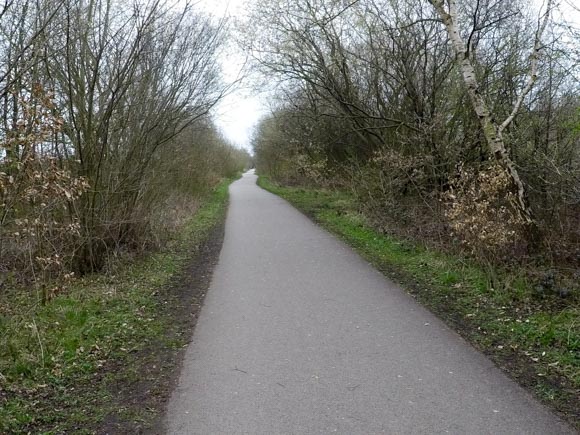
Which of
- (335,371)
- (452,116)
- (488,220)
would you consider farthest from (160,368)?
(452,116)

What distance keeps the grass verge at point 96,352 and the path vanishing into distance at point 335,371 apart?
29cm

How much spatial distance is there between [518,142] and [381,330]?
5.57 m

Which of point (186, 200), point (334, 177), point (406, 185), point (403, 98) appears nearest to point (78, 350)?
point (406, 185)

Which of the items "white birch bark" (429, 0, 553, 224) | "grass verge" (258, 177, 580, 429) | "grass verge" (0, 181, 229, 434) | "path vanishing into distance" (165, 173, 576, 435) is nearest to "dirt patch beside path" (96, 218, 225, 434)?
"grass verge" (0, 181, 229, 434)

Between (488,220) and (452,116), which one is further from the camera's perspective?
(452,116)

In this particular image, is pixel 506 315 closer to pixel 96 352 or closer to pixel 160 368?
pixel 160 368

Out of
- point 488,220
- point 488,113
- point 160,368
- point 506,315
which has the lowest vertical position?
point 160,368

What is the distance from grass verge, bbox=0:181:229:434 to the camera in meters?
4.09

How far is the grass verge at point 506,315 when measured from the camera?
4461 mm

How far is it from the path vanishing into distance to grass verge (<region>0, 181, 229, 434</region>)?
11.3 inches

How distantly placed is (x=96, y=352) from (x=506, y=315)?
15.2 feet

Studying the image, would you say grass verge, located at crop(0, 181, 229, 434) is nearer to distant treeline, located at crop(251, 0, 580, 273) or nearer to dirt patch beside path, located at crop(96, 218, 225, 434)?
dirt patch beside path, located at crop(96, 218, 225, 434)

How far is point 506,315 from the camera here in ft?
20.1

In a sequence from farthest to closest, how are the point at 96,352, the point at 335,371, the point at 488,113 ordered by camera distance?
1. the point at 488,113
2. the point at 96,352
3. the point at 335,371
